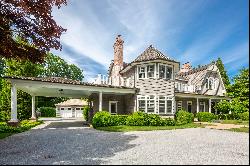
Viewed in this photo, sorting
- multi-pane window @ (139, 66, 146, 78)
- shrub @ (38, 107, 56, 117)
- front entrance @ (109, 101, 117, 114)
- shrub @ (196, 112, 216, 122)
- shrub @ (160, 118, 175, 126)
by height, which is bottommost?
shrub @ (38, 107, 56, 117)

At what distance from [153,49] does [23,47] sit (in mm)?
19450

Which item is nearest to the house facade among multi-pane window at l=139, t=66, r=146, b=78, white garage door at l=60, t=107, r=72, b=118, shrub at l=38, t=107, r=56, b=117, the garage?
multi-pane window at l=139, t=66, r=146, b=78

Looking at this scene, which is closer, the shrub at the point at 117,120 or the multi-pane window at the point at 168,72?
the shrub at the point at 117,120

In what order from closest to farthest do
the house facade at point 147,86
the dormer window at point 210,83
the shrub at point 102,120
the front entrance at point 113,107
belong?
the shrub at point 102,120, the house facade at point 147,86, the front entrance at point 113,107, the dormer window at point 210,83

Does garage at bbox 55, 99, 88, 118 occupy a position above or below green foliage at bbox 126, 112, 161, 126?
below

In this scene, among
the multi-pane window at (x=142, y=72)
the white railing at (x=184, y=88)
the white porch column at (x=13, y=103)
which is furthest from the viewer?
the white railing at (x=184, y=88)

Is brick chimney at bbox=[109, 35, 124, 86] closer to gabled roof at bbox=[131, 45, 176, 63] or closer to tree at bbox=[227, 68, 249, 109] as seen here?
gabled roof at bbox=[131, 45, 176, 63]

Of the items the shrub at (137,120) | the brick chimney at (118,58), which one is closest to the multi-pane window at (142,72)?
the brick chimney at (118,58)

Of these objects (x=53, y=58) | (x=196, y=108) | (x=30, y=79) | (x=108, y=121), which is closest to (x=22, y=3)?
(x=30, y=79)

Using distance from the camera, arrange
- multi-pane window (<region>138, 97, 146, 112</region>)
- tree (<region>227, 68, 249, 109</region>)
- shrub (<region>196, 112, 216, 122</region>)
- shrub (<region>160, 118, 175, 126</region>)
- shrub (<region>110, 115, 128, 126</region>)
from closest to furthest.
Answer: tree (<region>227, 68, 249, 109</region>) < shrub (<region>110, 115, 128, 126</region>) < shrub (<region>160, 118, 175, 126</region>) < multi-pane window (<region>138, 97, 146, 112</region>) < shrub (<region>196, 112, 216, 122</region>)

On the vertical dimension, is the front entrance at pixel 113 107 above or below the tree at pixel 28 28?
below

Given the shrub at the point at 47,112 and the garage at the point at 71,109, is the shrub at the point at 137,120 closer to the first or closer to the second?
the garage at the point at 71,109

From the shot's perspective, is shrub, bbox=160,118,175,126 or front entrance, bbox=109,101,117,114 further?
front entrance, bbox=109,101,117,114

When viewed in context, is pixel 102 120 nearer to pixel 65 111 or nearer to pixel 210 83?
pixel 210 83
